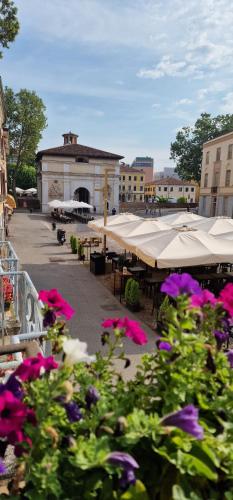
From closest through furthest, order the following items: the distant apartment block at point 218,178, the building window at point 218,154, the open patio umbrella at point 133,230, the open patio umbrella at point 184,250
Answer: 1. the open patio umbrella at point 184,250
2. the open patio umbrella at point 133,230
3. the distant apartment block at point 218,178
4. the building window at point 218,154

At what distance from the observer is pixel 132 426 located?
3.98 feet

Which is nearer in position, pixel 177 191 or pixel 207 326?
pixel 207 326

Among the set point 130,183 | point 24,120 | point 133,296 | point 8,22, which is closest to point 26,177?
point 24,120

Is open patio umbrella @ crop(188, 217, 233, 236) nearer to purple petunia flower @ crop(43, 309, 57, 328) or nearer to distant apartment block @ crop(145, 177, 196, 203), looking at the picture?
purple petunia flower @ crop(43, 309, 57, 328)

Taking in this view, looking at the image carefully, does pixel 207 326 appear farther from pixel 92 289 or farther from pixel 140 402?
pixel 92 289

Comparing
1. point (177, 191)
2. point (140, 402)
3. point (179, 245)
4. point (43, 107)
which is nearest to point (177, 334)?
point (140, 402)

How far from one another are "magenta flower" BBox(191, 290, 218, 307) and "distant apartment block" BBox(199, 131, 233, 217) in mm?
37000

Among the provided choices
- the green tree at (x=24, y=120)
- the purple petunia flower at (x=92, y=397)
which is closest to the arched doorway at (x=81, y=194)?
the green tree at (x=24, y=120)

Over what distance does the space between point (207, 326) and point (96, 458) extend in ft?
2.57

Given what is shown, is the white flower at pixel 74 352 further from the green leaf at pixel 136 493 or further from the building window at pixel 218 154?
the building window at pixel 218 154

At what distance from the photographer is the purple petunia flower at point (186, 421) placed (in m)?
1.20

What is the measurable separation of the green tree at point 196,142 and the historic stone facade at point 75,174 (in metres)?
12.1

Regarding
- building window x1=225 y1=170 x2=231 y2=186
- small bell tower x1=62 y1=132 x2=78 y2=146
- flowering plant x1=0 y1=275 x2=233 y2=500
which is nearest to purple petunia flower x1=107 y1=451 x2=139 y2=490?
flowering plant x1=0 y1=275 x2=233 y2=500

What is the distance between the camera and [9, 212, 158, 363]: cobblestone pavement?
789 cm
